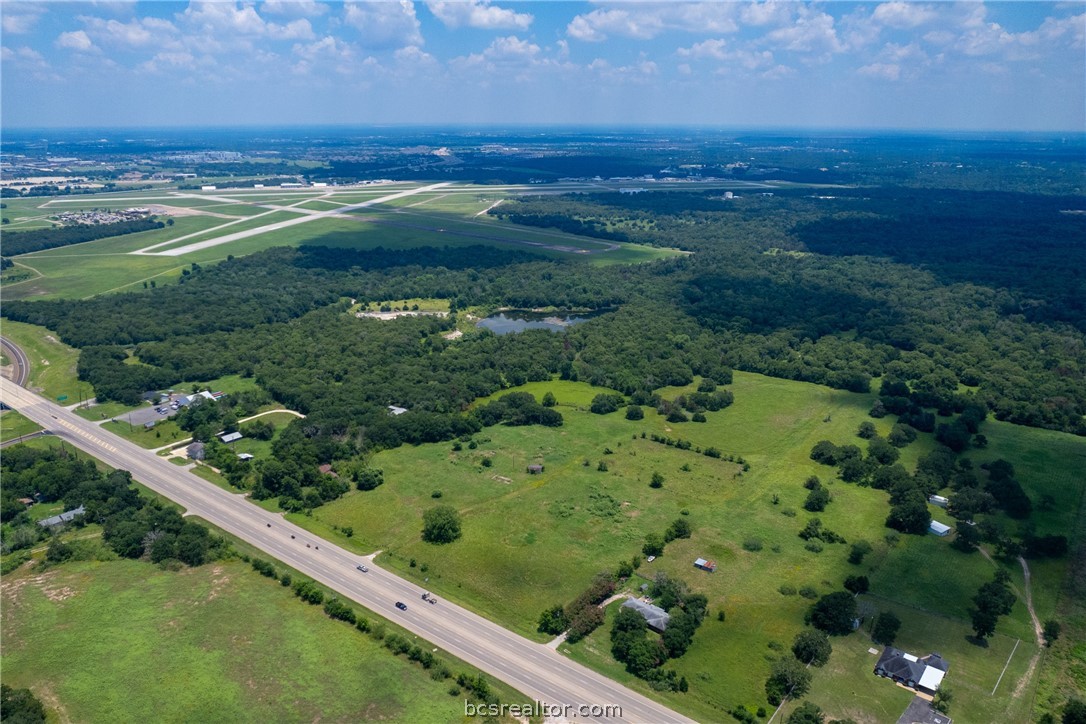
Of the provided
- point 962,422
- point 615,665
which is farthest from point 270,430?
point 962,422

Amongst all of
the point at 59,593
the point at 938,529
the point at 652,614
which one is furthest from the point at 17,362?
the point at 938,529

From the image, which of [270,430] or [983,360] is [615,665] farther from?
[983,360]

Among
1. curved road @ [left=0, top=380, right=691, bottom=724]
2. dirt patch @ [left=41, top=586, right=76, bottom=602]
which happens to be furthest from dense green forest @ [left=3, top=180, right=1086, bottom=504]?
dirt patch @ [left=41, top=586, right=76, bottom=602]

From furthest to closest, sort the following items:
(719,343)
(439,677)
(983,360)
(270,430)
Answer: (719,343) < (983,360) < (270,430) < (439,677)

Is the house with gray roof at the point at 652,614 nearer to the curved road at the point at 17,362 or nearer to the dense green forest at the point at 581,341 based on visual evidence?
the dense green forest at the point at 581,341

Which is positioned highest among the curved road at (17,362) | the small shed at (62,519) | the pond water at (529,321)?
the pond water at (529,321)

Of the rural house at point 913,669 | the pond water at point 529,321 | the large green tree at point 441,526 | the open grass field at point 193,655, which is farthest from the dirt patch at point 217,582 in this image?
the pond water at point 529,321
